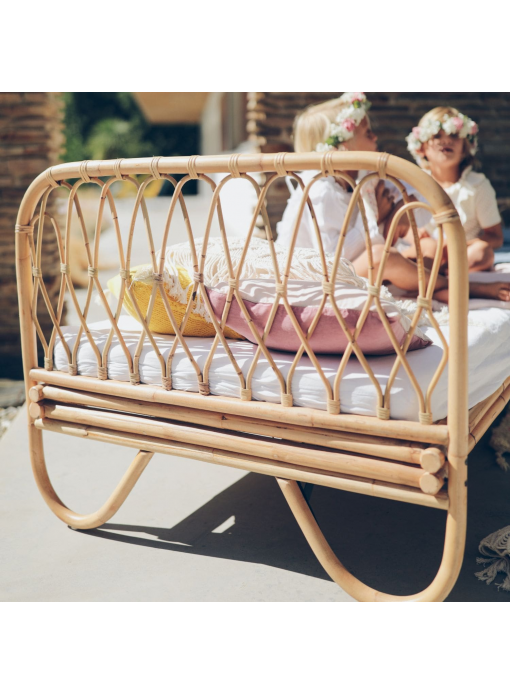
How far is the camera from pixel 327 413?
1.53m

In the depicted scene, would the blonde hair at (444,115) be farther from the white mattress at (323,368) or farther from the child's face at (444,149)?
the white mattress at (323,368)

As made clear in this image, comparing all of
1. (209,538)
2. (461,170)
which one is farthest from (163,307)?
(461,170)

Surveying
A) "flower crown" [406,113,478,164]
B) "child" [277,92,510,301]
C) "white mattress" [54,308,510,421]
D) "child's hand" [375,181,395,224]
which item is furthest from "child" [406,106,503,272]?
"white mattress" [54,308,510,421]

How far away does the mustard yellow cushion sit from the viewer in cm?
184

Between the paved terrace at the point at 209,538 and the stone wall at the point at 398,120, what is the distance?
2532mm

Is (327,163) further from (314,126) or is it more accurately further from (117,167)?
(314,126)

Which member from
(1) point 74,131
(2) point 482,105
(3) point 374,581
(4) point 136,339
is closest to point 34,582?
(4) point 136,339

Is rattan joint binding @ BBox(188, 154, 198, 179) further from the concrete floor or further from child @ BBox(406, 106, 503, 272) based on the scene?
child @ BBox(406, 106, 503, 272)

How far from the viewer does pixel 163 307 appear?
189 cm

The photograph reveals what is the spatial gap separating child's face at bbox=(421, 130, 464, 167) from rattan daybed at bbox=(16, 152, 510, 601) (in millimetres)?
1431

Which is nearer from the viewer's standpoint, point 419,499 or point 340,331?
point 419,499

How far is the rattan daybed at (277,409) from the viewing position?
140 centimetres

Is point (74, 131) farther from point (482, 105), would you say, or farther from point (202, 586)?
point (202, 586)
